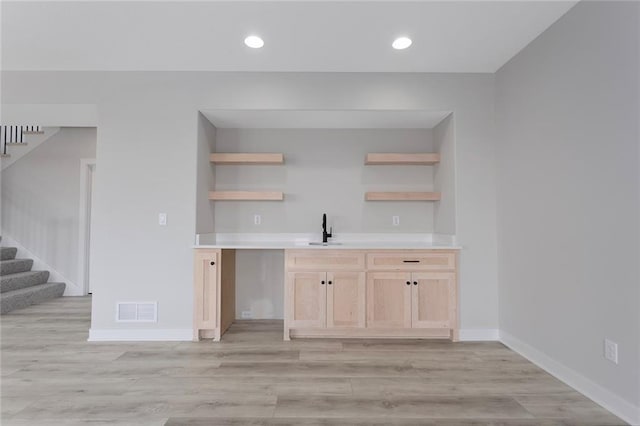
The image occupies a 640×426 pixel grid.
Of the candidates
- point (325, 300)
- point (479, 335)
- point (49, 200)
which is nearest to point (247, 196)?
point (325, 300)

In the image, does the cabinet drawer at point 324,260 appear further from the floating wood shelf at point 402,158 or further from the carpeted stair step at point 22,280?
the carpeted stair step at point 22,280

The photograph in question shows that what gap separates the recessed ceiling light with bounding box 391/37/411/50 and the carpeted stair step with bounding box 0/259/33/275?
574cm

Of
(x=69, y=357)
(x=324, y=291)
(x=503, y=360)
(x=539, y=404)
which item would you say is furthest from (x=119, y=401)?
(x=503, y=360)

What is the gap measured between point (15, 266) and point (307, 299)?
15.0ft

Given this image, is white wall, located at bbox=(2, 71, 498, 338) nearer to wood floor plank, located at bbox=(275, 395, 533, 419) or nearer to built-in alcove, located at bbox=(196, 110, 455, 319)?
built-in alcove, located at bbox=(196, 110, 455, 319)

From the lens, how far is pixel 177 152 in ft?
11.0

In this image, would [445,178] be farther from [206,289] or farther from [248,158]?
[206,289]

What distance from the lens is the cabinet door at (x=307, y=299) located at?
128 inches

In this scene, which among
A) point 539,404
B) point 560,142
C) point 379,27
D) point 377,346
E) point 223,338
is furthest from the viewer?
point 223,338

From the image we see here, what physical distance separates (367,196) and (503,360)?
196 cm

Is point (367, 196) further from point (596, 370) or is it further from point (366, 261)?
point (596, 370)

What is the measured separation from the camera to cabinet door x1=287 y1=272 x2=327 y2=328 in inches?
128

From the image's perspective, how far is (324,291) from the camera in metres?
3.26

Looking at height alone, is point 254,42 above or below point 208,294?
above
